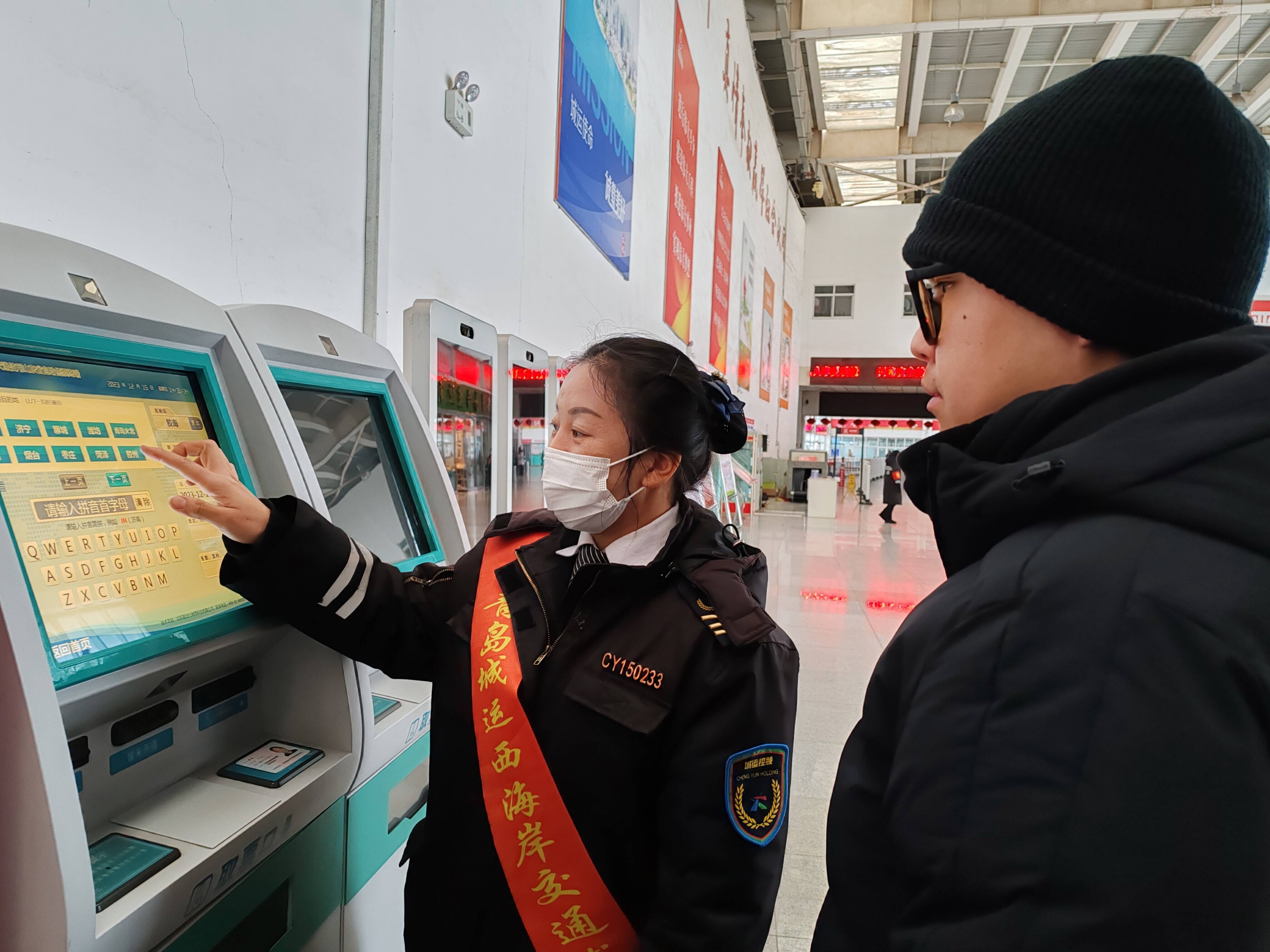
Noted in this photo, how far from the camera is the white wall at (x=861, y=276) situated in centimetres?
1739

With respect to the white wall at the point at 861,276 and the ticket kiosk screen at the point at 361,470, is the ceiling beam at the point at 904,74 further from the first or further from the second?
the ticket kiosk screen at the point at 361,470

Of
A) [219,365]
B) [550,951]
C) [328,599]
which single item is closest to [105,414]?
[219,365]

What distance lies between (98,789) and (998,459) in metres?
1.05

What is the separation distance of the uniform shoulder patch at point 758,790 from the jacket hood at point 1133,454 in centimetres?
49

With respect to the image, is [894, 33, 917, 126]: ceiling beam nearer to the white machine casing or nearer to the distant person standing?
the distant person standing

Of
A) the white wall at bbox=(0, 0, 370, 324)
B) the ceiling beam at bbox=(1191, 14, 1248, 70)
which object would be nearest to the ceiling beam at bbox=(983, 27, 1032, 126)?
the ceiling beam at bbox=(1191, 14, 1248, 70)

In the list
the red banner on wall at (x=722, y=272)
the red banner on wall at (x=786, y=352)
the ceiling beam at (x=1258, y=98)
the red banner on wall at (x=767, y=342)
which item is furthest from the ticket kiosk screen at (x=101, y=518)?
the ceiling beam at (x=1258, y=98)

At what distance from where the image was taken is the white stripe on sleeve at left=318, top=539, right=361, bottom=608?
1.07 m

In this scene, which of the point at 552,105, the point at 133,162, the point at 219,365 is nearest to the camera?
the point at 219,365

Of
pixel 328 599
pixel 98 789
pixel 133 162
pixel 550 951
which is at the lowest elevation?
pixel 550 951

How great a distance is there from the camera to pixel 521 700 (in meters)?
1.07

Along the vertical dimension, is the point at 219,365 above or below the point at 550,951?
above

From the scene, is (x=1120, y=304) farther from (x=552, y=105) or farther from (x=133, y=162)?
(x=552, y=105)

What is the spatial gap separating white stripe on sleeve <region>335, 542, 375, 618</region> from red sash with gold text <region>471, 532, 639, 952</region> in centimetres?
26
